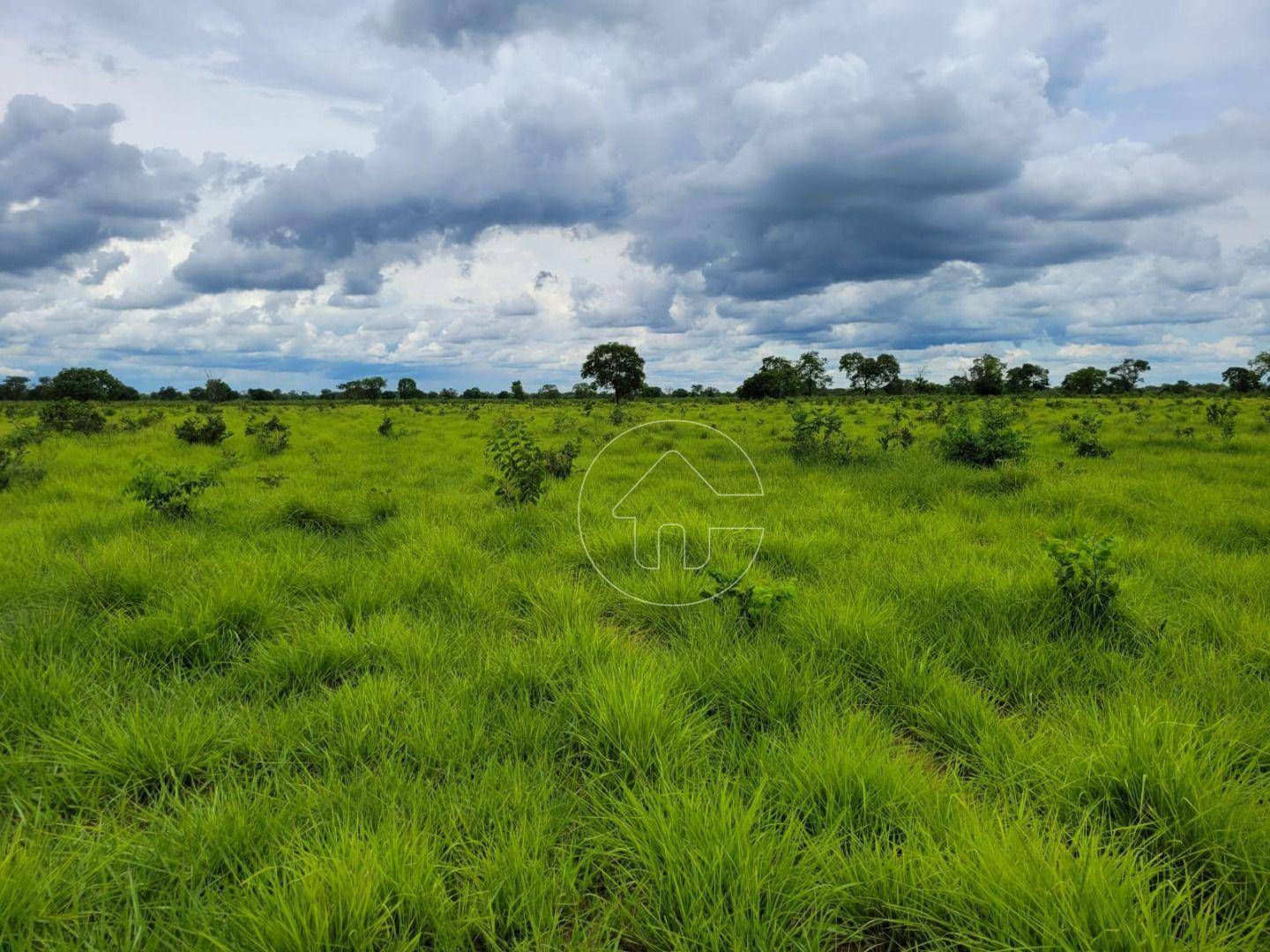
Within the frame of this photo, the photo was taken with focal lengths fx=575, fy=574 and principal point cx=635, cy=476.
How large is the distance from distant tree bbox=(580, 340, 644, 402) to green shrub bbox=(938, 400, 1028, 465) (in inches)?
2767

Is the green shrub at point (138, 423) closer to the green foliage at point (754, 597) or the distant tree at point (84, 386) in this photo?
the green foliage at point (754, 597)

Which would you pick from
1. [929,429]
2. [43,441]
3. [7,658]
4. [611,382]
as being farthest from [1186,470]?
[611,382]

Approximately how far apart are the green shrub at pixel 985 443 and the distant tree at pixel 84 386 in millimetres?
81094

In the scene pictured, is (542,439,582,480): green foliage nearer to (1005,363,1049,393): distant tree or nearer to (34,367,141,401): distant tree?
(34,367,141,401): distant tree

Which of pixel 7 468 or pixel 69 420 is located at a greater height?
pixel 69 420

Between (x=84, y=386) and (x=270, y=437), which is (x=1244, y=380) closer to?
(x=270, y=437)

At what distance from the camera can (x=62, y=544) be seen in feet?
19.2

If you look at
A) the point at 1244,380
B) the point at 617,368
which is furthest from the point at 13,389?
the point at 1244,380

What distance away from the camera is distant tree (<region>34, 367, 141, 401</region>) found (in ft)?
215

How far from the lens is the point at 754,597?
4.07m

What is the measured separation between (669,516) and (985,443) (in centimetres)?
648

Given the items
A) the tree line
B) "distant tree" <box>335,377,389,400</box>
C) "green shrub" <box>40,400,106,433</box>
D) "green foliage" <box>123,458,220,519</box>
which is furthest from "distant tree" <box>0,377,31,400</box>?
"green foliage" <box>123,458,220,519</box>

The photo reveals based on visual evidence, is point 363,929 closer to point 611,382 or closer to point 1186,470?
point 1186,470

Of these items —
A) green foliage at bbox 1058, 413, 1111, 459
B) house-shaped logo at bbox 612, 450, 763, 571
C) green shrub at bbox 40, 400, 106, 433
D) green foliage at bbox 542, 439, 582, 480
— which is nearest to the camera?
house-shaped logo at bbox 612, 450, 763, 571
